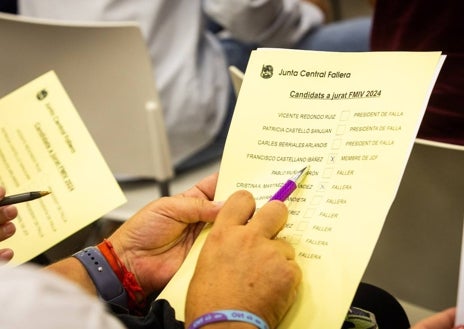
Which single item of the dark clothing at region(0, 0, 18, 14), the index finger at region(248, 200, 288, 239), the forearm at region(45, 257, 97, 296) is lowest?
the forearm at region(45, 257, 97, 296)

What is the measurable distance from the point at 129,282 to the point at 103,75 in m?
0.56

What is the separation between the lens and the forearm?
2.67 ft

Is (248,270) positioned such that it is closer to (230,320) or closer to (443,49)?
(230,320)

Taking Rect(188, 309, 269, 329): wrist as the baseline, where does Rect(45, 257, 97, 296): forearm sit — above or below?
below

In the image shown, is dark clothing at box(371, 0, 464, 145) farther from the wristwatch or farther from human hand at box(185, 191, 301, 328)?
the wristwatch

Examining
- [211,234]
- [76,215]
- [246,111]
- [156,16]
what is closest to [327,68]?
[246,111]

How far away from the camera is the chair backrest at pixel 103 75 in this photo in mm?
1180

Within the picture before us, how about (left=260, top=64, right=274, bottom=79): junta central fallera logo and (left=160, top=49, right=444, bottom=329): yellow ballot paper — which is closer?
(left=160, top=49, right=444, bottom=329): yellow ballot paper

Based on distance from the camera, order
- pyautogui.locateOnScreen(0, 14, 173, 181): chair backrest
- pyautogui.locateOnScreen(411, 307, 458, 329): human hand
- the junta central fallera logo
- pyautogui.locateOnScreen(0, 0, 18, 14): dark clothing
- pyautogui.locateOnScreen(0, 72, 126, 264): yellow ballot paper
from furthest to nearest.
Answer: pyautogui.locateOnScreen(0, 0, 18, 14): dark clothing
pyautogui.locateOnScreen(0, 14, 173, 181): chair backrest
pyautogui.locateOnScreen(0, 72, 126, 264): yellow ballot paper
the junta central fallera logo
pyautogui.locateOnScreen(411, 307, 458, 329): human hand

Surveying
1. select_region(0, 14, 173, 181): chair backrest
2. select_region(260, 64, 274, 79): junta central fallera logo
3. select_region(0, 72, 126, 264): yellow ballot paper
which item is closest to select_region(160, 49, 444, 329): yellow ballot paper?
select_region(260, 64, 274, 79): junta central fallera logo

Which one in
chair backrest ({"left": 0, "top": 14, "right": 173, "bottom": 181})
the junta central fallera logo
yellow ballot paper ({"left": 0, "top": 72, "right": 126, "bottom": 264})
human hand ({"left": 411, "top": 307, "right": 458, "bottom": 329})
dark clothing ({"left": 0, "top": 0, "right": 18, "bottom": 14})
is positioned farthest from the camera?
dark clothing ({"left": 0, "top": 0, "right": 18, "bottom": 14})

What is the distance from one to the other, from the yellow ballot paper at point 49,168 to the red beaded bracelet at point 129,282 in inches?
2.7

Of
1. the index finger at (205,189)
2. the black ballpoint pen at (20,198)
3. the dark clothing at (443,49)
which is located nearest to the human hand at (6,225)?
the black ballpoint pen at (20,198)

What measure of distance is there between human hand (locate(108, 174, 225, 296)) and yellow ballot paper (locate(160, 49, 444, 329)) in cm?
6
